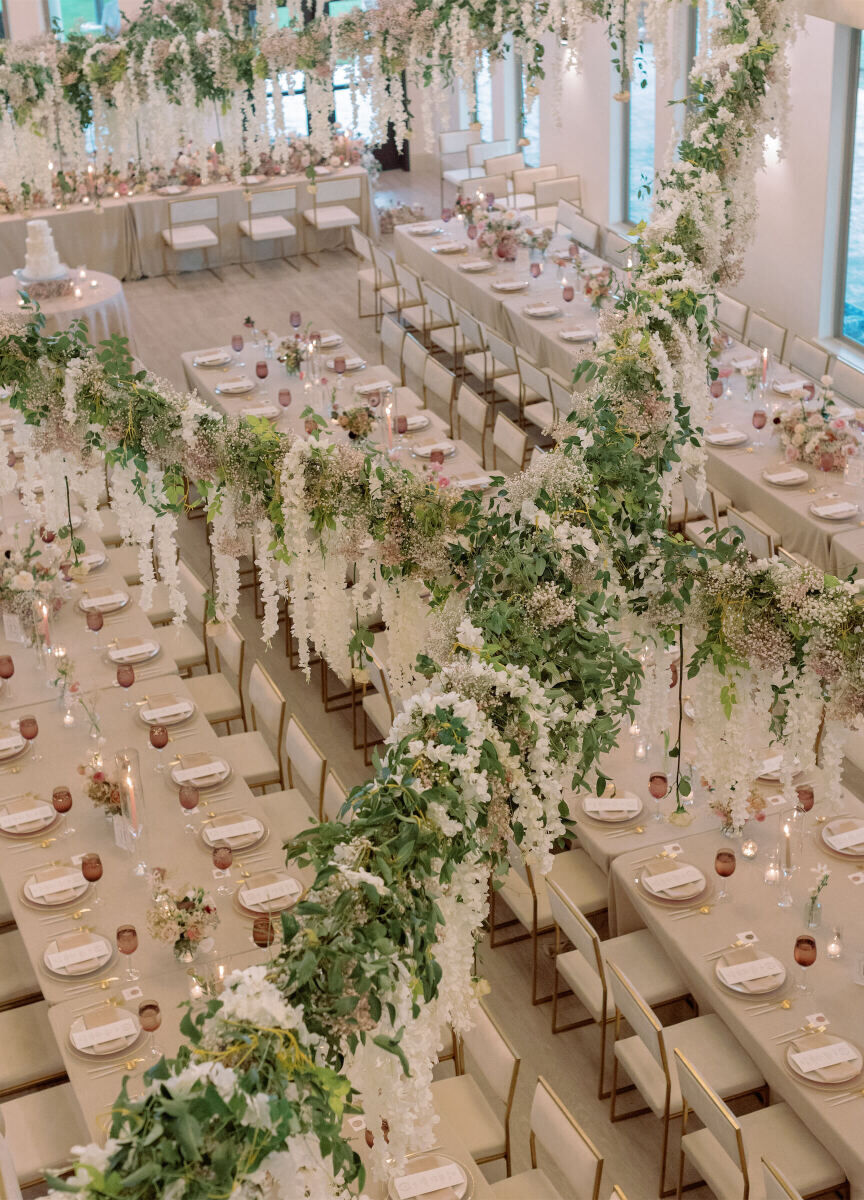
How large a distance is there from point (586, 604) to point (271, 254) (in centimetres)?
1234

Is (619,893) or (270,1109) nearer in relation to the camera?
(270,1109)

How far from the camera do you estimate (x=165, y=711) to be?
7.32m

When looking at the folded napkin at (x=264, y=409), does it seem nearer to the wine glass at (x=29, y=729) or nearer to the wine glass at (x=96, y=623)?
the wine glass at (x=96, y=623)

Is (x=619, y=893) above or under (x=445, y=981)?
under

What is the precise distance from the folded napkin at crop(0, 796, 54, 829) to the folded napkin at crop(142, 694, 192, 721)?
78 cm

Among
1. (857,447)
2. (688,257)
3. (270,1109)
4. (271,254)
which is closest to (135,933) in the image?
(270,1109)

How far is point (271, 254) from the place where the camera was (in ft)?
53.3

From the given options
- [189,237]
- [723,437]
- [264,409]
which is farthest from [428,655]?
[189,237]

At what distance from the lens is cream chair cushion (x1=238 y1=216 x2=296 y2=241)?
50.6ft

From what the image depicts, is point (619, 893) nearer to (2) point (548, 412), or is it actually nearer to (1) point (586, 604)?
(1) point (586, 604)

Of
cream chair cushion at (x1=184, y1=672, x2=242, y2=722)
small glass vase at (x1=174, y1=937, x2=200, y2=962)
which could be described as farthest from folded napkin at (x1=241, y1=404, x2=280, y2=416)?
small glass vase at (x1=174, y1=937, x2=200, y2=962)

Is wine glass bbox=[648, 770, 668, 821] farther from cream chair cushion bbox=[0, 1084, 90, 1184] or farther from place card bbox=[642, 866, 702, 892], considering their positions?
cream chair cushion bbox=[0, 1084, 90, 1184]

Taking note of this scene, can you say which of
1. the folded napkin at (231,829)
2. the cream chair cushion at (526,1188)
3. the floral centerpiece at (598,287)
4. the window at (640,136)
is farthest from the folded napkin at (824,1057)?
the window at (640,136)

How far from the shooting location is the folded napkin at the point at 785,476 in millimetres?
9133
